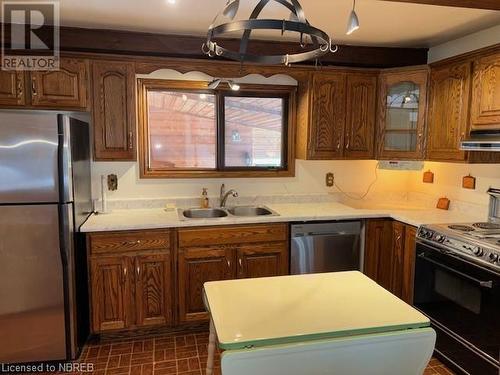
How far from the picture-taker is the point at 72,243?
2541 mm

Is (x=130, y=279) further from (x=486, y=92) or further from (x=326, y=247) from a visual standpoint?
(x=486, y=92)

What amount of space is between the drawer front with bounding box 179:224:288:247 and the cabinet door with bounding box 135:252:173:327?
213 millimetres

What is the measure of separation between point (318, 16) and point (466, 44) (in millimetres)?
1375

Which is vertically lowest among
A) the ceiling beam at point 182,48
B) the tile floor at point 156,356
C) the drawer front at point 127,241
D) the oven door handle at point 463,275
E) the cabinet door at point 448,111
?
the tile floor at point 156,356

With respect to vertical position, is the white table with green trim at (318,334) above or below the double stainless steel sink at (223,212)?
below

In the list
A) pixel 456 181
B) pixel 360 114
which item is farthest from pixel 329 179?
pixel 456 181

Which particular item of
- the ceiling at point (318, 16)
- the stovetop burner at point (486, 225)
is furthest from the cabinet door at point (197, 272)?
the stovetop burner at point (486, 225)

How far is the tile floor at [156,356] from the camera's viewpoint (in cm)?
256

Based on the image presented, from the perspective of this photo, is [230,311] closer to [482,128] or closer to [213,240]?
[213,240]

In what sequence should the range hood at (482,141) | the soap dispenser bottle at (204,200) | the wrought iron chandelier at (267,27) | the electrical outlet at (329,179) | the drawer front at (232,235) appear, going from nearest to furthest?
the wrought iron chandelier at (267,27), the range hood at (482,141), the drawer front at (232,235), the soap dispenser bottle at (204,200), the electrical outlet at (329,179)

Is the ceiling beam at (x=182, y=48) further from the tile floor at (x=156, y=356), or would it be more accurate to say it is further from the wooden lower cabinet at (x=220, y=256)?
the tile floor at (x=156, y=356)

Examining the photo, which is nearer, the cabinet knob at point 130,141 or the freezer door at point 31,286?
the freezer door at point 31,286

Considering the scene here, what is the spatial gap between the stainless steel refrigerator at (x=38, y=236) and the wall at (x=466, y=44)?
3.09m

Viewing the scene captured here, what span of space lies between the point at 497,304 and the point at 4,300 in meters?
3.07
